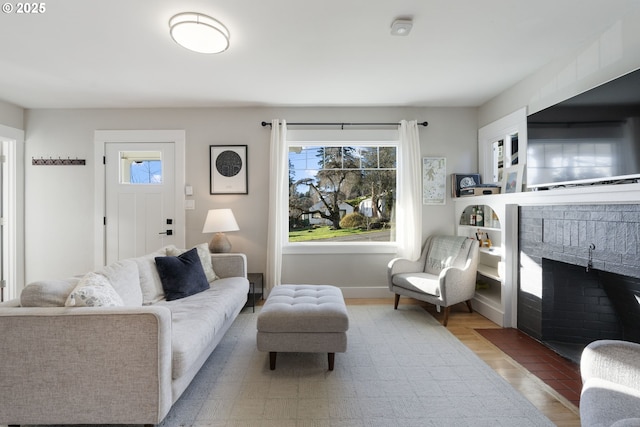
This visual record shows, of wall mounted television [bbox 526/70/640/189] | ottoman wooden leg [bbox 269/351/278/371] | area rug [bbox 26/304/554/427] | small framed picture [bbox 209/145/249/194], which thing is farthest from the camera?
small framed picture [bbox 209/145/249/194]

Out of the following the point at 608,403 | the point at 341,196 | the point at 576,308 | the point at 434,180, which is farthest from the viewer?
the point at 341,196

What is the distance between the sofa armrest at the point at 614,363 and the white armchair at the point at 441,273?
5.57 feet

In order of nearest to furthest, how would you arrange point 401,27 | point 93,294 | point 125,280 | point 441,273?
1. point 93,294
2. point 125,280
3. point 401,27
4. point 441,273

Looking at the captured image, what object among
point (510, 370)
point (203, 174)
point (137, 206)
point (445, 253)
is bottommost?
point (510, 370)

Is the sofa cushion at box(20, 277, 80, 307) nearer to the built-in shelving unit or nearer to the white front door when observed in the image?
the white front door

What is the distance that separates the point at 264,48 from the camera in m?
2.48

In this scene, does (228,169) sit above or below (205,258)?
above

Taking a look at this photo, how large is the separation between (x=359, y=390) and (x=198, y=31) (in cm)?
261

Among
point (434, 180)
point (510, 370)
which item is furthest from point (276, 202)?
point (510, 370)

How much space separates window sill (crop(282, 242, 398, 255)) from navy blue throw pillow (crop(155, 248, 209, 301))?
1.39m

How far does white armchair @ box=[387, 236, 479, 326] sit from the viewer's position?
3.06 meters

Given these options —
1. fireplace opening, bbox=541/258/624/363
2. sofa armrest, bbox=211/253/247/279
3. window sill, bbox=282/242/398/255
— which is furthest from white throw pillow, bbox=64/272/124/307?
fireplace opening, bbox=541/258/624/363

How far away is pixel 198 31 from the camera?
6.84ft

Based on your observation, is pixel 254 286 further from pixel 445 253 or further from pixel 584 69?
pixel 584 69
